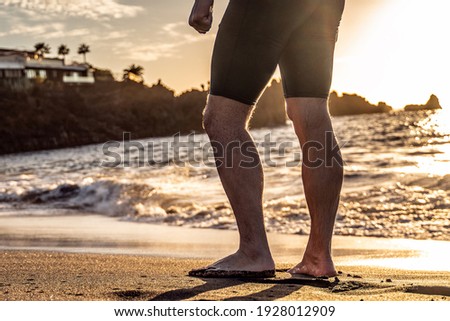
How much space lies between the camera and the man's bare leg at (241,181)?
8.57ft

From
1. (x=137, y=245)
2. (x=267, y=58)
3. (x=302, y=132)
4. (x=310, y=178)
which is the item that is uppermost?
(x=267, y=58)

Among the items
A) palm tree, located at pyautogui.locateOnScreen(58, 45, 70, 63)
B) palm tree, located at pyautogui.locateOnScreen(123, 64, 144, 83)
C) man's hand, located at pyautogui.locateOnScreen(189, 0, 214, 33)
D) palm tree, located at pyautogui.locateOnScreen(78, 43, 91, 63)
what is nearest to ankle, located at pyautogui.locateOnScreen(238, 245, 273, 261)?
man's hand, located at pyautogui.locateOnScreen(189, 0, 214, 33)

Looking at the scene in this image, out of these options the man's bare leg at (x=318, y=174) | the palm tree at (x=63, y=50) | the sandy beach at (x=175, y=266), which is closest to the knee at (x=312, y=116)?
the man's bare leg at (x=318, y=174)

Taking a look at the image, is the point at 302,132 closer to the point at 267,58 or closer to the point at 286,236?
the point at 267,58

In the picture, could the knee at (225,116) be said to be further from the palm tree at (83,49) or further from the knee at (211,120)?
the palm tree at (83,49)

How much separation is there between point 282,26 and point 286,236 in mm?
2925

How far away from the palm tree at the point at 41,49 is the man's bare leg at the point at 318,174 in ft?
289

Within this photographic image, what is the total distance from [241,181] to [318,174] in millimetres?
345

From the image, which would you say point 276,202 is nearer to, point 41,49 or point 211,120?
point 211,120

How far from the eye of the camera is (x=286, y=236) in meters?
5.29

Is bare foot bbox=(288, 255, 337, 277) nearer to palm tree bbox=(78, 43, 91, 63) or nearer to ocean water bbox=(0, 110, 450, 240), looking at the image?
ocean water bbox=(0, 110, 450, 240)

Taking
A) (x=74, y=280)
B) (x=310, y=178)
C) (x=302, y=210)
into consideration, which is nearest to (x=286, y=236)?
(x=302, y=210)
